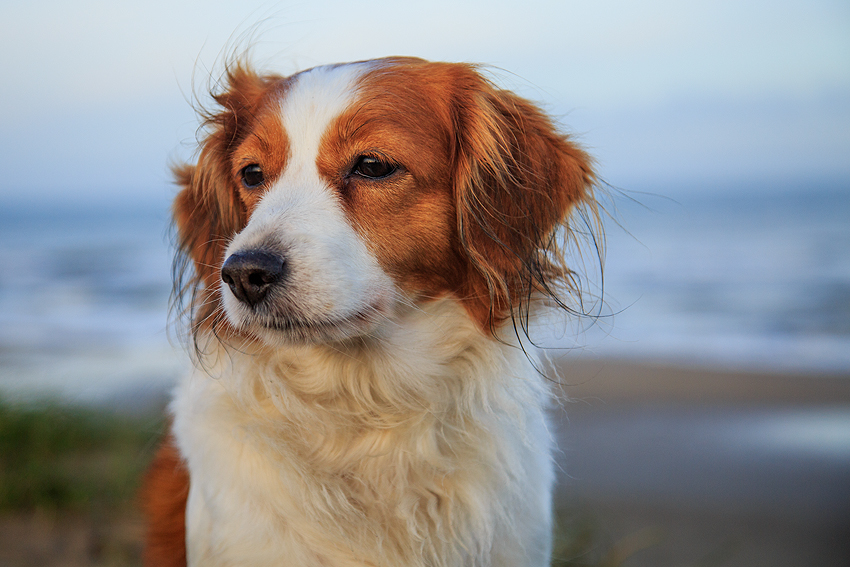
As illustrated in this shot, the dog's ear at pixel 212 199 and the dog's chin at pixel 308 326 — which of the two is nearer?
the dog's chin at pixel 308 326

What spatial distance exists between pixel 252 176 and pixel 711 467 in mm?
3255

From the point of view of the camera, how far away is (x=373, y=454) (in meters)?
2.04

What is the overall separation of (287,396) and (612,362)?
4976 mm

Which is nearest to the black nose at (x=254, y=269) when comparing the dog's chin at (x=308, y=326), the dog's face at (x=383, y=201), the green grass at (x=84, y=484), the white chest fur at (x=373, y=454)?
the dog's face at (x=383, y=201)

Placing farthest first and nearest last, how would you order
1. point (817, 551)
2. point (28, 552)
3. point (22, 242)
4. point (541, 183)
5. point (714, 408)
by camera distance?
point (22, 242)
point (714, 408)
point (817, 551)
point (28, 552)
point (541, 183)

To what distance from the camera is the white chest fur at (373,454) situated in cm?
194

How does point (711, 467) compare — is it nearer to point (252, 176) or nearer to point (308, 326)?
point (308, 326)

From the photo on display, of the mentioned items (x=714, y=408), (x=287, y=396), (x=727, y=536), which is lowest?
(x=714, y=408)

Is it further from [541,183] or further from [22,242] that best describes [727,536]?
[22,242]

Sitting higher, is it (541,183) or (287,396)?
(541,183)

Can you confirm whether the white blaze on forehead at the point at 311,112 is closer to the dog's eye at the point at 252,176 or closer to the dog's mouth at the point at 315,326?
the dog's eye at the point at 252,176

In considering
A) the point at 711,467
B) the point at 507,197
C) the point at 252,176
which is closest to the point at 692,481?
the point at 711,467

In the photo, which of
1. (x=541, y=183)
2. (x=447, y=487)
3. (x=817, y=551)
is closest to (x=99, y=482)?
(x=447, y=487)

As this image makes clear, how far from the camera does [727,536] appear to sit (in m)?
3.22
